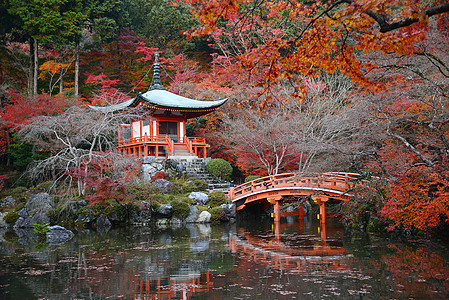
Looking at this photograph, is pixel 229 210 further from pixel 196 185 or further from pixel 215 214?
pixel 196 185

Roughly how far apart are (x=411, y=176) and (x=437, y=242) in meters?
1.83

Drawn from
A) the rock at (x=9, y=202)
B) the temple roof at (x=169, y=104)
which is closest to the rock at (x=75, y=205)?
the rock at (x=9, y=202)

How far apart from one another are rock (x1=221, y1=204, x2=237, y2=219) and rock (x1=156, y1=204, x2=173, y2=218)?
7.55 ft

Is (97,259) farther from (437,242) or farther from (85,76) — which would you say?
(85,76)

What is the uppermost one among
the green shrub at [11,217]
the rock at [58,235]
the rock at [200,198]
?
the rock at [200,198]

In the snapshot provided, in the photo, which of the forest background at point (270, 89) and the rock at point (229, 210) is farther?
the rock at point (229, 210)

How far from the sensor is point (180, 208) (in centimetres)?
1600

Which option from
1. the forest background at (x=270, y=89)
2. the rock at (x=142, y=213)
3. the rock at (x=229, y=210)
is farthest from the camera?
the rock at (x=229, y=210)

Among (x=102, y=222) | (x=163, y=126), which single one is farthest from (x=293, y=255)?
(x=163, y=126)

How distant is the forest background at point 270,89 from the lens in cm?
553

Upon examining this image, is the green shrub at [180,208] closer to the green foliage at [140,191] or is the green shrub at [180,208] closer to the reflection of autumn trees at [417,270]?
the green foliage at [140,191]

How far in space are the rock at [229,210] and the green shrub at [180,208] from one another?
1593 millimetres

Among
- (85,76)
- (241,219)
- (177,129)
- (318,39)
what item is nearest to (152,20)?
(85,76)

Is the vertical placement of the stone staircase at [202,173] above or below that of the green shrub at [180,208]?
above
